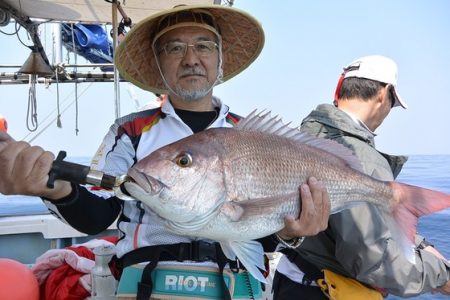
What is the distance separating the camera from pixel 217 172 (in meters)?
1.47

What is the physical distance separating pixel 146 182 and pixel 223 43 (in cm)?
150

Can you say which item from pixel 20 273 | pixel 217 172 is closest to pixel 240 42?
pixel 217 172

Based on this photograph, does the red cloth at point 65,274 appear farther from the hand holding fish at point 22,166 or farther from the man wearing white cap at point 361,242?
the hand holding fish at point 22,166

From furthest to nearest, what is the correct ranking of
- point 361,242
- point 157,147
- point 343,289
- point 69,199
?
point 343,289
point 361,242
point 157,147
point 69,199

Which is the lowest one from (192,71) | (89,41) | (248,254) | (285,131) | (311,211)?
(248,254)

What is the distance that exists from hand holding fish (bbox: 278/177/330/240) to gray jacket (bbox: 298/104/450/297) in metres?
0.58

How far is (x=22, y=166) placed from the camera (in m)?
1.27

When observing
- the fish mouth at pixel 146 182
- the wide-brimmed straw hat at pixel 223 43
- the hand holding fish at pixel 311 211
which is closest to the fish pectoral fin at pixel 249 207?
the hand holding fish at pixel 311 211

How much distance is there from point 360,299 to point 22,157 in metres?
2.02

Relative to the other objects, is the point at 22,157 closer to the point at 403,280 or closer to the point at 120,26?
the point at 403,280

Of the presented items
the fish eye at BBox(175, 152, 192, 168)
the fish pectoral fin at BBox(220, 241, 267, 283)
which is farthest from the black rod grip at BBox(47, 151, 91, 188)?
the fish pectoral fin at BBox(220, 241, 267, 283)

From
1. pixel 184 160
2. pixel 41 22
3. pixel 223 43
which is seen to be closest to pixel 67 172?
pixel 184 160

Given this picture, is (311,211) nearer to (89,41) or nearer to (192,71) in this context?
(192,71)

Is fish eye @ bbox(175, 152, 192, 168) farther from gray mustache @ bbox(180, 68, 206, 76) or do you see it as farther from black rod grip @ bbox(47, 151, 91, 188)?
gray mustache @ bbox(180, 68, 206, 76)
